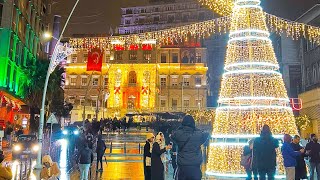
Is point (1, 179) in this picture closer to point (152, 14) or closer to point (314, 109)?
point (314, 109)

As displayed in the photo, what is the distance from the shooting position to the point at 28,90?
1538 inches

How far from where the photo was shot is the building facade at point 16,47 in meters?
30.9

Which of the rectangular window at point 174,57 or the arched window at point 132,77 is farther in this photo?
the rectangular window at point 174,57

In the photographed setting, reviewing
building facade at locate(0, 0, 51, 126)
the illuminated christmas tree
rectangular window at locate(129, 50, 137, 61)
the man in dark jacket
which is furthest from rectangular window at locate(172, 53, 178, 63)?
the man in dark jacket

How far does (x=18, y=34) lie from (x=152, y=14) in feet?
223

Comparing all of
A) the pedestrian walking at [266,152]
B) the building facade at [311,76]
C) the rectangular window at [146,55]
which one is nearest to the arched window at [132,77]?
the rectangular window at [146,55]

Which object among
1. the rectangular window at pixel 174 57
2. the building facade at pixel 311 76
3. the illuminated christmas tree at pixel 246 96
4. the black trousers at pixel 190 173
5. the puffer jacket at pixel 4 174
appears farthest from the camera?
the rectangular window at pixel 174 57

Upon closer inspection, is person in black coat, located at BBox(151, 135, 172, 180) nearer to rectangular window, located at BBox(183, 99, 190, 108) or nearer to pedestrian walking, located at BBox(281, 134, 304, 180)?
pedestrian walking, located at BBox(281, 134, 304, 180)

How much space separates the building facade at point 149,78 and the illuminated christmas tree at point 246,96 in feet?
201

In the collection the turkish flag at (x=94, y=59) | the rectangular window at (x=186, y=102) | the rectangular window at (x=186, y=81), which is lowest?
the rectangular window at (x=186, y=102)

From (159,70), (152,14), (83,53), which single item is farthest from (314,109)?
(152,14)

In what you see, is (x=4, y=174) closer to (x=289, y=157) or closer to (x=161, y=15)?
(x=289, y=157)

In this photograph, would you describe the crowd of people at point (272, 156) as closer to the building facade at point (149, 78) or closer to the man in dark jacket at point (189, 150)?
the man in dark jacket at point (189, 150)

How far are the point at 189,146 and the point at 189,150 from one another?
0.26 ft
